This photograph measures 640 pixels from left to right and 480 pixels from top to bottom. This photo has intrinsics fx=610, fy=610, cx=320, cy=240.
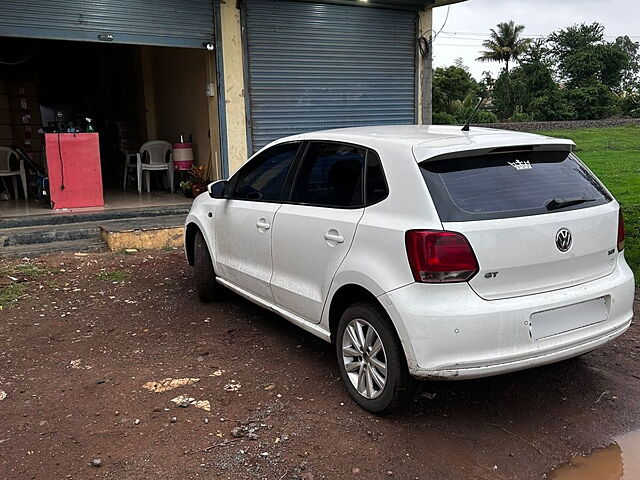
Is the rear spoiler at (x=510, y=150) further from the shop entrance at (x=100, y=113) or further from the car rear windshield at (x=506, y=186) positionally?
the shop entrance at (x=100, y=113)

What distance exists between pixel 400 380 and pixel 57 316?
3443mm

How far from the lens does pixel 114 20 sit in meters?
8.26

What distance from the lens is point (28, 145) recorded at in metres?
13.1

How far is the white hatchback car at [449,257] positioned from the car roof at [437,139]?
0.04 feet

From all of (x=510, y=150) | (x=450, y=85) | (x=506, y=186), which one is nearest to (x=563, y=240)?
(x=506, y=186)

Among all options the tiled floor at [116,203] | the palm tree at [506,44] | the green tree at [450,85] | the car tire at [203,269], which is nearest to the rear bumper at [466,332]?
the car tire at [203,269]

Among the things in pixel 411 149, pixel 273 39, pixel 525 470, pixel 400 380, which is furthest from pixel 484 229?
pixel 273 39

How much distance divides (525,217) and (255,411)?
6.06 ft

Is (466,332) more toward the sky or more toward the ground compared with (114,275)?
more toward the sky

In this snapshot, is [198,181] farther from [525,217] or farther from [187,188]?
[525,217]

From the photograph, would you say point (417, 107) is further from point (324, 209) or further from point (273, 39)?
point (324, 209)

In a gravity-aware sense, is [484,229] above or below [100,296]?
above

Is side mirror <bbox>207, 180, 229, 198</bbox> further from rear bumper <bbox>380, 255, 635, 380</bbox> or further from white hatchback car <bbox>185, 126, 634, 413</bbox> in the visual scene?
rear bumper <bbox>380, 255, 635, 380</bbox>

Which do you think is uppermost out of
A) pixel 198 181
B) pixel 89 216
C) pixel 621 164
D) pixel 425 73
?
pixel 425 73
